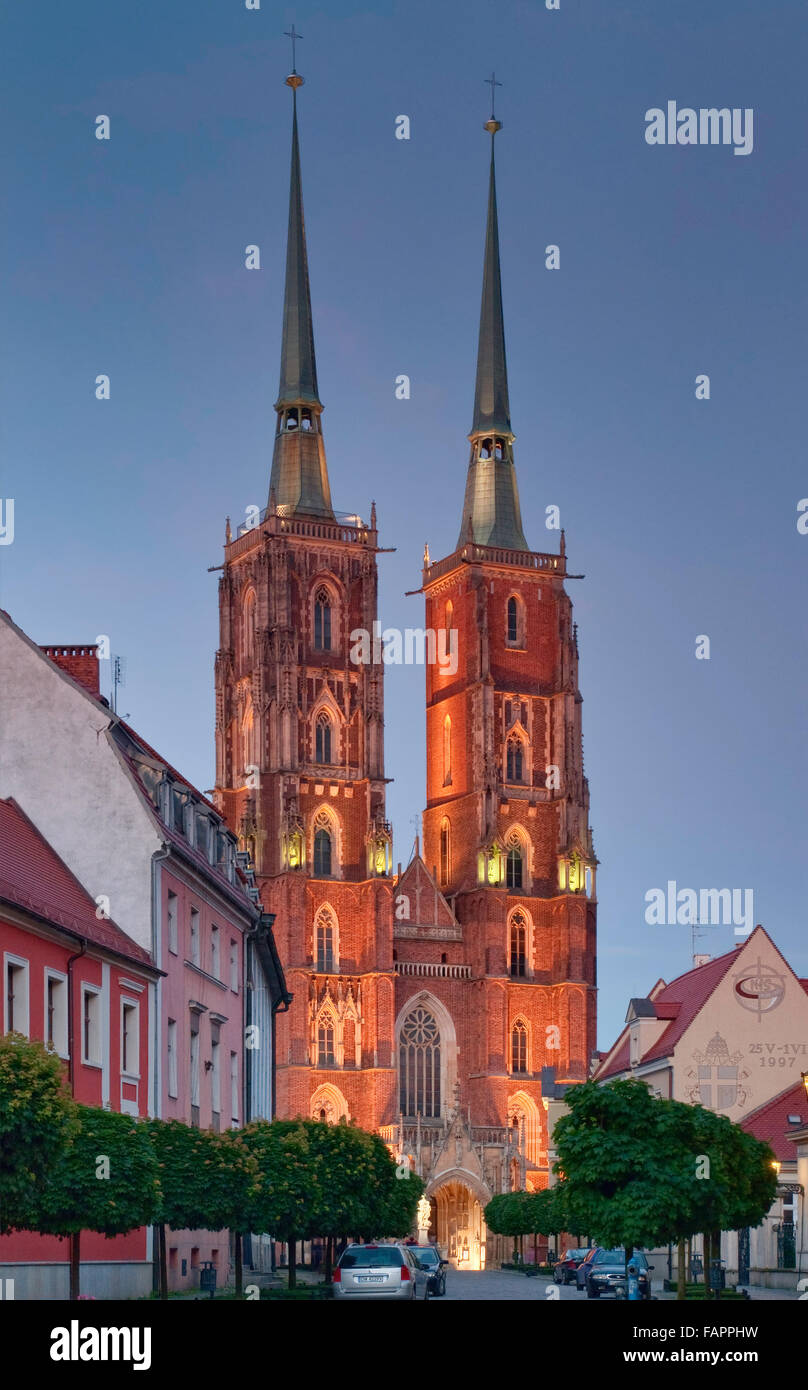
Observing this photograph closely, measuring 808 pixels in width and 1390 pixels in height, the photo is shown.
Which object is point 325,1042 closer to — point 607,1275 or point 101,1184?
point 607,1275

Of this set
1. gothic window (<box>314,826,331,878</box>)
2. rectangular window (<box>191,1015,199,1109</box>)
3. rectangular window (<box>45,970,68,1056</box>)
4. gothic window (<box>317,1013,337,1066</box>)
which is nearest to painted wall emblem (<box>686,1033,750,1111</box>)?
rectangular window (<box>191,1015,199,1109</box>)

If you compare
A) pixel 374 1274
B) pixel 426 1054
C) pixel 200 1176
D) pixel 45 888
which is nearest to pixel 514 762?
pixel 426 1054

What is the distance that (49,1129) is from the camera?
2883 centimetres

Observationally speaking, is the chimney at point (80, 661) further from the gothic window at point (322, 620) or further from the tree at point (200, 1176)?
the gothic window at point (322, 620)

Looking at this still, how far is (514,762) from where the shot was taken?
5182 inches

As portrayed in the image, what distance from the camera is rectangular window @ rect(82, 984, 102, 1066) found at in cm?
4222

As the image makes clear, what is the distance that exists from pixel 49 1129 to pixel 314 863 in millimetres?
95875

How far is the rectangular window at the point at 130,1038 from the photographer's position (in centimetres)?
4488

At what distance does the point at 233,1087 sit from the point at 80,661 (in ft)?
41.8

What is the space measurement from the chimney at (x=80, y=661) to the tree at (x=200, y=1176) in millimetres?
13279

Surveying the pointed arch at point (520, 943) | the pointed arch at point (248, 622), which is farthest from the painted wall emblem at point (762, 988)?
the pointed arch at point (248, 622)
